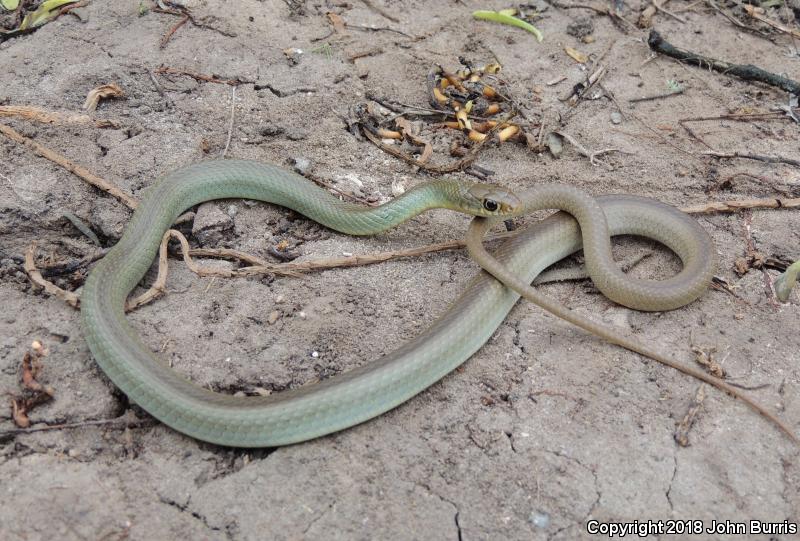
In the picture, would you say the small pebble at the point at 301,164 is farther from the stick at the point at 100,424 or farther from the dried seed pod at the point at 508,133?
the stick at the point at 100,424

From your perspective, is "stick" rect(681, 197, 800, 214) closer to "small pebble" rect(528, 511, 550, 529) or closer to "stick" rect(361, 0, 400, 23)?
"small pebble" rect(528, 511, 550, 529)

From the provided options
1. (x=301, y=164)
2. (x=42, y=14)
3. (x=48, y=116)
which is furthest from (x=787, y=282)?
(x=42, y=14)

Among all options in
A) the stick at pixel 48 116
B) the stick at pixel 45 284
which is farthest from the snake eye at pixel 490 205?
the stick at pixel 48 116

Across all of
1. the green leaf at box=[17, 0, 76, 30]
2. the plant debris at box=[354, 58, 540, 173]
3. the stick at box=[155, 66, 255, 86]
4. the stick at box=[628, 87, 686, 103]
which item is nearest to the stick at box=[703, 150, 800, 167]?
the stick at box=[628, 87, 686, 103]

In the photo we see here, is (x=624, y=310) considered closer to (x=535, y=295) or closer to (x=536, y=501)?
(x=535, y=295)

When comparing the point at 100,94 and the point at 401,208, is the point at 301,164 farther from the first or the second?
the point at 100,94

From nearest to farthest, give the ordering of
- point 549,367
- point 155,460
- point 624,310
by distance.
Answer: point 155,460 < point 549,367 < point 624,310

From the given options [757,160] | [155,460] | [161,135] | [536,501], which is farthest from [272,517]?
[757,160]
